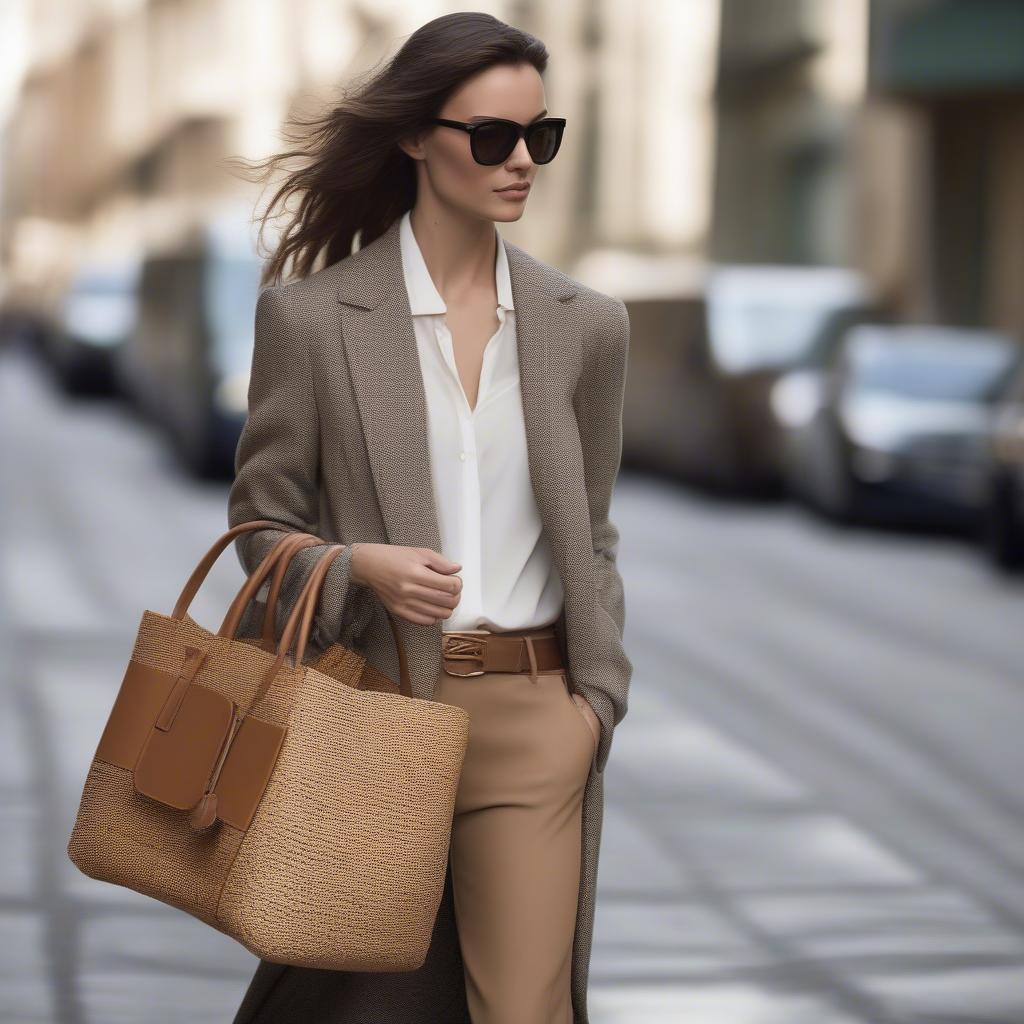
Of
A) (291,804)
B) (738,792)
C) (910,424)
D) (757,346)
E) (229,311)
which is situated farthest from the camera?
(229,311)

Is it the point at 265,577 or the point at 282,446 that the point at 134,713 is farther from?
the point at 282,446

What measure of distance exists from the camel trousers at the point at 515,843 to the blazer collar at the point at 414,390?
0.22 metres

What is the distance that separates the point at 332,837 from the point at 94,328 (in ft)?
99.0

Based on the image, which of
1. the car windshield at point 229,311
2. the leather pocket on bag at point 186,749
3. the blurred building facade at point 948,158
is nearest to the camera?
the leather pocket on bag at point 186,749

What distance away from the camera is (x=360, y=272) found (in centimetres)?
354

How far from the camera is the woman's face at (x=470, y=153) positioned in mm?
3410

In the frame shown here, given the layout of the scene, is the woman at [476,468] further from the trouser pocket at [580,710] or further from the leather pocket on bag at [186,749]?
the leather pocket on bag at [186,749]

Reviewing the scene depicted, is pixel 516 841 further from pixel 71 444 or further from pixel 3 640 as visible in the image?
pixel 71 444

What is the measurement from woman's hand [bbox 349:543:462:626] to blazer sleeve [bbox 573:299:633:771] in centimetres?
38

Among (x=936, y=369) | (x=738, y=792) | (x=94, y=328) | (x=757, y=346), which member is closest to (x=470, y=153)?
(x=738, y=792)

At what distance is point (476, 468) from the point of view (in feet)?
11.3

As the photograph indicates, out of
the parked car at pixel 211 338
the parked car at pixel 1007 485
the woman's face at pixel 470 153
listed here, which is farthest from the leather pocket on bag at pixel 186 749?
the parked car at pixel 211 338

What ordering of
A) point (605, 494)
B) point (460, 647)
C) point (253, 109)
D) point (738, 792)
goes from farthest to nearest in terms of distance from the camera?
point (253, 109), point (738, 792), point (605, 494), point (460, 647)

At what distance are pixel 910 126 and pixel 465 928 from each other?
90.2 feet
